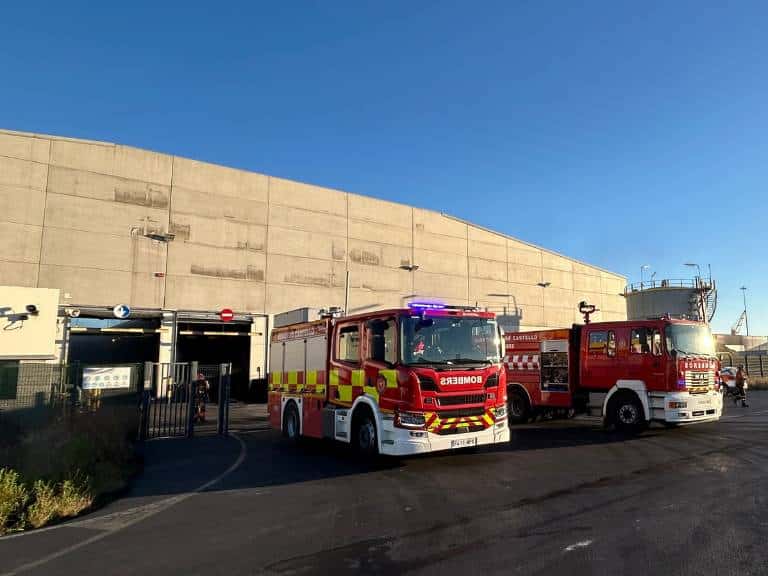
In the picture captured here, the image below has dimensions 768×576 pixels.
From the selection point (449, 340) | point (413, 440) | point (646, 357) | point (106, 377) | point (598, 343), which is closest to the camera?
point (413, 440)

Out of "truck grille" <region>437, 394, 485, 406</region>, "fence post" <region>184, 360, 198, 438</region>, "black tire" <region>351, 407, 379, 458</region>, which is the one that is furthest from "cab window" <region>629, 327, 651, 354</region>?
"fence post" <region>184, 360, 198, 438</region>

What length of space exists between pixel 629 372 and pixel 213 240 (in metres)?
20.5

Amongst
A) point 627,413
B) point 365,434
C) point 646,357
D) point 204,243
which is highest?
point 204,243

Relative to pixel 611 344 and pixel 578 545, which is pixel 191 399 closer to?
pixel 611 344

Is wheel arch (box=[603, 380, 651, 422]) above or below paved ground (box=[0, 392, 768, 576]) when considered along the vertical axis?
above

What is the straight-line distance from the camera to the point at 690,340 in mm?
12594

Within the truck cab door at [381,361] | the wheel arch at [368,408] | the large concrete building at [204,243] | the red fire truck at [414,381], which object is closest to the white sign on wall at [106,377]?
the red fire truck at [414,381]

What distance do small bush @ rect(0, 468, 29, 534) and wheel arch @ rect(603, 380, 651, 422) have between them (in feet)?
38.7

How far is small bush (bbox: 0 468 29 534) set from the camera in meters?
6.01

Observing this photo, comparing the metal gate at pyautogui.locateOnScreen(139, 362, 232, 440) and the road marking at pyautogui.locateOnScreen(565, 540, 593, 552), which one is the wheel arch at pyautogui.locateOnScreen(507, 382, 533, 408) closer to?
the metal gate at pyautogui.locateOnScreen(139, 362, 232, 440)

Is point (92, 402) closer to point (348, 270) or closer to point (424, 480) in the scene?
point (424, 480)

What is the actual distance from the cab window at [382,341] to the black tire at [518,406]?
24.9ft

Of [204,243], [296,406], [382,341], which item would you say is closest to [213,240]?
[204,243]

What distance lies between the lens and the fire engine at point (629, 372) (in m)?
12.1
